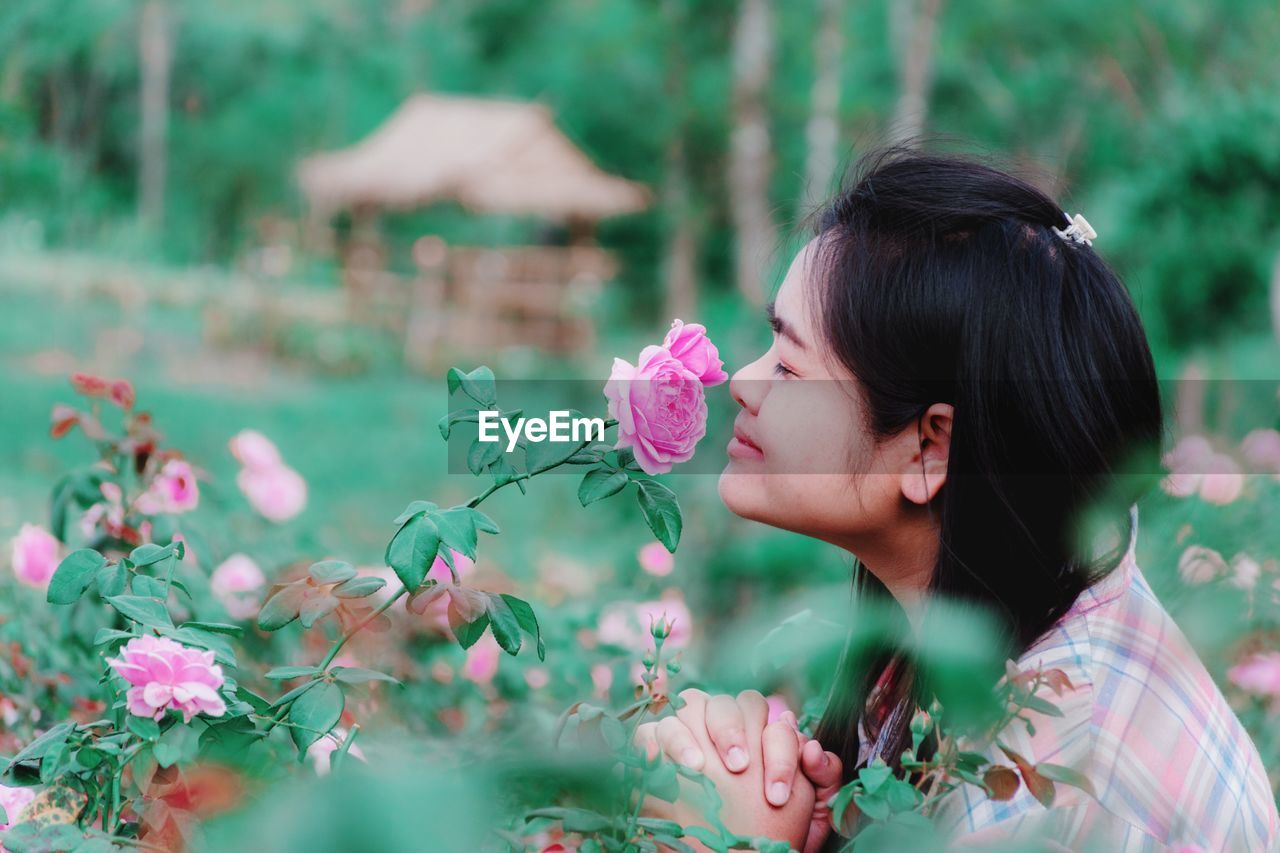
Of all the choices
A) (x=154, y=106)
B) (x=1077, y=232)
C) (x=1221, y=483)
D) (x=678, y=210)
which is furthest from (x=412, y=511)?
(x=154, y=106)

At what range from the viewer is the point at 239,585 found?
1.35 m

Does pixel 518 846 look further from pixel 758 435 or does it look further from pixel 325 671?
pixel 758 435

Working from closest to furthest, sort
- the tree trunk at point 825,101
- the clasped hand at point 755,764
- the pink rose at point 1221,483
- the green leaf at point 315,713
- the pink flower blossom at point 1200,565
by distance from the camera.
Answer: the green leaf at point 315,713, the clasped hand at point 755,764, the pink flower blossom at point 1200,565, the pink rose at point 1221,483, the tree trunk at point 825,101

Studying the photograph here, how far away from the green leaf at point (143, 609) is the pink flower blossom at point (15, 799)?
17 centimetres

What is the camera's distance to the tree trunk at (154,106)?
428 inches

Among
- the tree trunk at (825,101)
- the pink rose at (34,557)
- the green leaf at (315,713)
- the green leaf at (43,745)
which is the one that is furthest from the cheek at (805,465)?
the tree trunk at (825,101)

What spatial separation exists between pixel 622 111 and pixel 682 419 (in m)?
12.1

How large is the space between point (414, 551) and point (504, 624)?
0.24 ft

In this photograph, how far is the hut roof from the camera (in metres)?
10.7

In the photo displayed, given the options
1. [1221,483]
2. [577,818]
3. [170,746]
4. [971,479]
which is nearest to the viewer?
[577,818]

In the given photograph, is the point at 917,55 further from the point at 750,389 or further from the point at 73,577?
the point at 73,577

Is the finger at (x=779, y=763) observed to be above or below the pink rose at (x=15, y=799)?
above

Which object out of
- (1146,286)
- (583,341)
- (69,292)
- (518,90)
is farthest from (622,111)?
(1146,286)

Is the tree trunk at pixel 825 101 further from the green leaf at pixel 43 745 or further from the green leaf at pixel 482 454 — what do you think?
the green leaf at pixel 43 745
